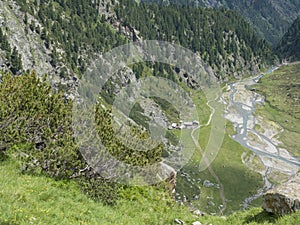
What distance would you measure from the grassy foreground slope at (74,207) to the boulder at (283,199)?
567 millimetres

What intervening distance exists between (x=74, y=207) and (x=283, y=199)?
1114 centimetres

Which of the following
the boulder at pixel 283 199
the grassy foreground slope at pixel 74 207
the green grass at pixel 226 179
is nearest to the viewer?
the grassy foreground slope at pixel 74 207

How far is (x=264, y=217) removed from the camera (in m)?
19.8

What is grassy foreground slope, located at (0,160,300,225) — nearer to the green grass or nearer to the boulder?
the boulder

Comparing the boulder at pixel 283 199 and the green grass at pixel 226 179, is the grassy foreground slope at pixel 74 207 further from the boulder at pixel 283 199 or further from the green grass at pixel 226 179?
the green grass at pixel 226 179

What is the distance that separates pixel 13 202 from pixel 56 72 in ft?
610

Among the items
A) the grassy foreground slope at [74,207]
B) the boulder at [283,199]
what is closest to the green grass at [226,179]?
the grassy foreground slope at [74,207]

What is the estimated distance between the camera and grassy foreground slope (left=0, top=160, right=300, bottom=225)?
14.6m

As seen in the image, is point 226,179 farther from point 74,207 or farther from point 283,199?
point 74,207

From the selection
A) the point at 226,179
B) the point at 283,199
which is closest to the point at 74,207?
the point at 283,199

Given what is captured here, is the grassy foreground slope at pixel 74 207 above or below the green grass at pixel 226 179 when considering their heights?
above

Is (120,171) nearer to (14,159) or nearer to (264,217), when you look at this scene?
(14,159)

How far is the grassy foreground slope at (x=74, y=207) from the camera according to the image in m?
14.6

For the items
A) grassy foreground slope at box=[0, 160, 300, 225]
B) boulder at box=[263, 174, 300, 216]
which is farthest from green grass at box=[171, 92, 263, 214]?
boulder at box=[263, 174, 300, 216]
